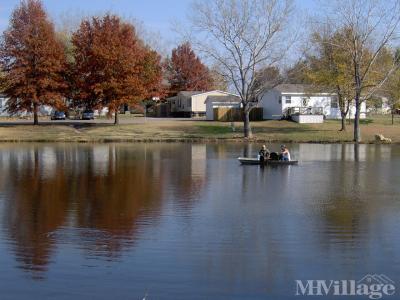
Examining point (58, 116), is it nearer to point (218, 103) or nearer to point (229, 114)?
point (218, 103)

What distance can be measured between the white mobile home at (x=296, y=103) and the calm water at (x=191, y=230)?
4099cm

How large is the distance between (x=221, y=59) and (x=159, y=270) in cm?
4563

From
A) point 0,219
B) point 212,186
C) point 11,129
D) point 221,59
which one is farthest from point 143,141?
point 0,219

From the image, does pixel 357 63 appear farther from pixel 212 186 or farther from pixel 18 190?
pixel 18 190

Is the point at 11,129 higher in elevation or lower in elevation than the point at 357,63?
lower

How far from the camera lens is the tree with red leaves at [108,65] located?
2603 inches

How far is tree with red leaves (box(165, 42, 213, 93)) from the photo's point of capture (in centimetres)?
11019

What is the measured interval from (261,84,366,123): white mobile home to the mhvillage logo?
199ft

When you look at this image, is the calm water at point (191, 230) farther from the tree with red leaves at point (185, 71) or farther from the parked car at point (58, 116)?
the tree with red leaves at point (185, 71)

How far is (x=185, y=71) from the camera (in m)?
111

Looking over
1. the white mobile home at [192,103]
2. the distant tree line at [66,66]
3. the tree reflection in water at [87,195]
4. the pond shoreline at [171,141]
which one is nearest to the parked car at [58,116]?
the distant tree line at [66,66]

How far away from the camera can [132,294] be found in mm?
11945

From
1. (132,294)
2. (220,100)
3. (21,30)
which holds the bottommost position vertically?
(132,294)

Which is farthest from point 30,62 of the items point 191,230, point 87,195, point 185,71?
point 191,230
